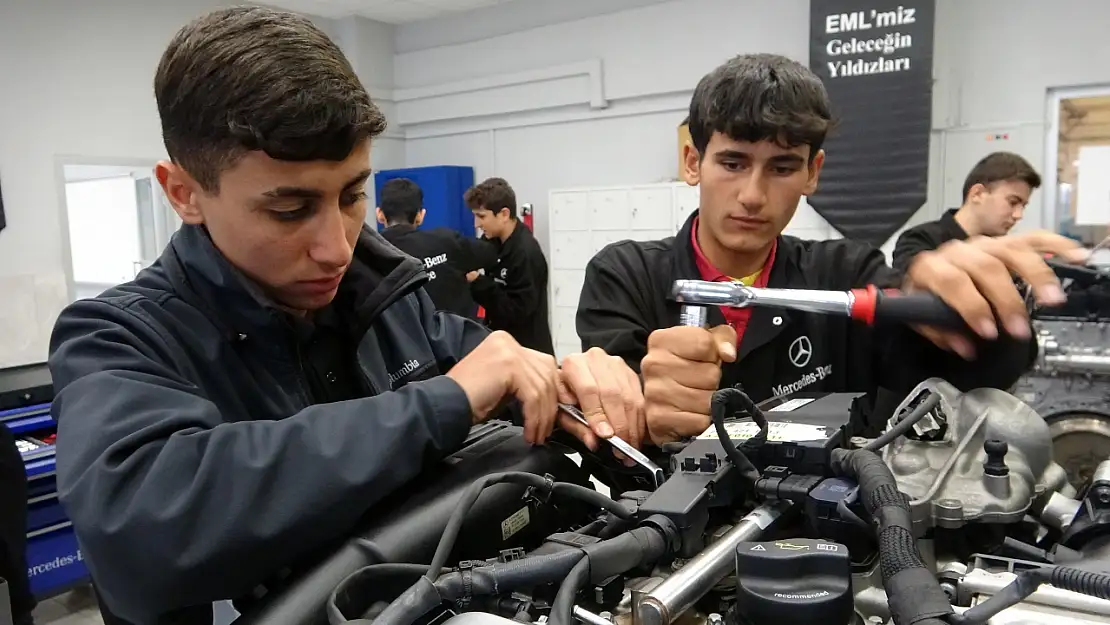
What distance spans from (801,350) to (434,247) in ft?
8.28

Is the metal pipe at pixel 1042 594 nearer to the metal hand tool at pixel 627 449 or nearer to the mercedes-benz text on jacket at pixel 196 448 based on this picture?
the metal hand tool at pixel 627 449

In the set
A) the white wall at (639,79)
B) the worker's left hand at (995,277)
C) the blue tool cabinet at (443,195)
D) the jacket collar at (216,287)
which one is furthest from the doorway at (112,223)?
the worker's left hand at (995,277)

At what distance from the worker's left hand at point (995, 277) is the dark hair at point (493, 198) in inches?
143

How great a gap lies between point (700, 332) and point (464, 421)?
0.30 m

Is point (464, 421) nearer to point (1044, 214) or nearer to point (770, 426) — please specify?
point (770, 426)

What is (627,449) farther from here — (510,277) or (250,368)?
(510,277)

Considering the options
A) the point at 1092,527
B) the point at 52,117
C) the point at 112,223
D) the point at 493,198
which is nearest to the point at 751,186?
the point at 1092,527

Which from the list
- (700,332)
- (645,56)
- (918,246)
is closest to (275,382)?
(700,332)

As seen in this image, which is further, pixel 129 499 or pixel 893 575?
pixel 129 499

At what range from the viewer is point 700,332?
34.5 inches

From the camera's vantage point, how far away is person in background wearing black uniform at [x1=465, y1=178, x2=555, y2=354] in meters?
4.09

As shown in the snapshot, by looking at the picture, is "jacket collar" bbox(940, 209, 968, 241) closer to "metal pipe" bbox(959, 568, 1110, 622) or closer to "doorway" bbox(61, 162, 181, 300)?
"metal pipe" bbox(959, 568, 1110, 622)

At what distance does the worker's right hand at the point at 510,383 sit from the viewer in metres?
0.77

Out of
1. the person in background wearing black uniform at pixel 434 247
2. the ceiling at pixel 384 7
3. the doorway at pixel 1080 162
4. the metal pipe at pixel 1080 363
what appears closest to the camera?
the metal pipe at pixel 1080 363
